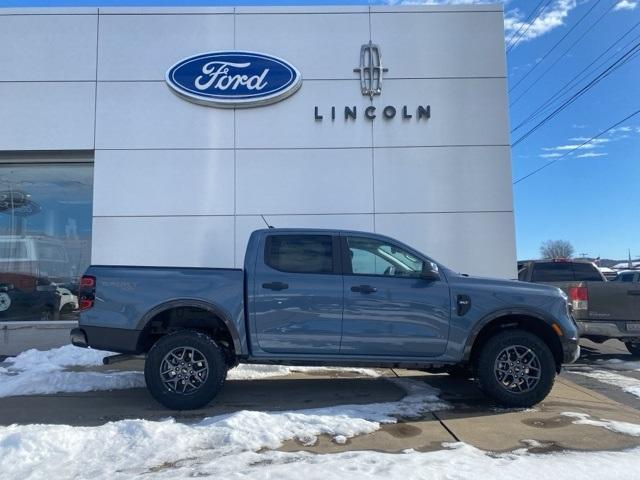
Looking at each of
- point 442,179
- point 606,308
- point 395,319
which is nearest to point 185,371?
point 395,319

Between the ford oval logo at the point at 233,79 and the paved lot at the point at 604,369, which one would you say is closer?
the paved lot at the point at 604,369

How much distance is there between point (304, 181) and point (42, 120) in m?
5.40

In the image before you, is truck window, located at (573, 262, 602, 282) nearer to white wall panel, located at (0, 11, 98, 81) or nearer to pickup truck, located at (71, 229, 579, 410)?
pickup truck, located at (71, 229, 579, 410)

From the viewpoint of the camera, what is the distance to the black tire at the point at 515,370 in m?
6.05

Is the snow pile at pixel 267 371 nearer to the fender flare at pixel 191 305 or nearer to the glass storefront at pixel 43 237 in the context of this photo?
the fender flare at pixel 191 305

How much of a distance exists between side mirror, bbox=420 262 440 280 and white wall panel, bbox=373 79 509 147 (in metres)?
5.57

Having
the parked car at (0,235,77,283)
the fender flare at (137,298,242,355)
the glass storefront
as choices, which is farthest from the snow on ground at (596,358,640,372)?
the parked car at (0,235,77,283)

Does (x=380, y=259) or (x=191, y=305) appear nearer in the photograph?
(x=191, y=305)

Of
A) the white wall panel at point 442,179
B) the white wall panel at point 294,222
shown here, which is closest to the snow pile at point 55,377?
the white wall panel at point 294,222

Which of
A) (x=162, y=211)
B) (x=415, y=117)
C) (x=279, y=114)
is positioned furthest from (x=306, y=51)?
(x=162, y=211)

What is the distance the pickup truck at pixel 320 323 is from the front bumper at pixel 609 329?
12.4 ft

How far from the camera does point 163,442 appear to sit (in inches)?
189

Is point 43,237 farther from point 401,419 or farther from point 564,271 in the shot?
point 564,271

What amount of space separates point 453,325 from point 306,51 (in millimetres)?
7340
